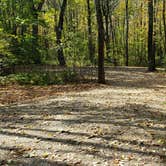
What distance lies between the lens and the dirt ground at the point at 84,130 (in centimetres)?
650

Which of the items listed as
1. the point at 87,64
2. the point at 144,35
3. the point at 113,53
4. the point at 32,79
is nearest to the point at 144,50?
the point at 144,35

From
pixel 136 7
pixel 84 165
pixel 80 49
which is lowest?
pixel 84 165

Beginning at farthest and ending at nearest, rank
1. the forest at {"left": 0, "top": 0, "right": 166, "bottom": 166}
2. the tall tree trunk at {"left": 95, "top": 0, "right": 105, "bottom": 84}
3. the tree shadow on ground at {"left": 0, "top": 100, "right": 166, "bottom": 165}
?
the tall tree trunk at {"left": 95, "top": 0, "right": 105, "bottom": 84} → the tree shadow on ground at {"left": 0, "top": 100, "right": 166, "bottom": 165} → the forest at {"left": 0, "top": 0, "right": 166, "bottom": 166}

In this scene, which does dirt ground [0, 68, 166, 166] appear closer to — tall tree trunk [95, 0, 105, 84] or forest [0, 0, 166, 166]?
forest [0, 0, 166, 166]

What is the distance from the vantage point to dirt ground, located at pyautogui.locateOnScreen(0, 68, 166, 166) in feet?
21.3

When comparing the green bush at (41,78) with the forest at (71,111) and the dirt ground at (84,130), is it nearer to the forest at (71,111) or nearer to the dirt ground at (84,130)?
the forest at (71,111)

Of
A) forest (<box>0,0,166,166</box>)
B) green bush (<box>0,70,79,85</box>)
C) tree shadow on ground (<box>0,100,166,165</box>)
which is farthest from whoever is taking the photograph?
green bush (<box>0,70,79,85</box>)

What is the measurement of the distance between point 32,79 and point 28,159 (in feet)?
35.5

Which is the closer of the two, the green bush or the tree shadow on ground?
the tree shadow on ground

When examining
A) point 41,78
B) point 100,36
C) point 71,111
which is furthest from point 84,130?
point 41,78

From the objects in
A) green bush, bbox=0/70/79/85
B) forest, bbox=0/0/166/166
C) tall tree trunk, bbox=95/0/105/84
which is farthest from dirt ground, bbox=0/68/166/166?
green bush, bbox=0/70/79/85

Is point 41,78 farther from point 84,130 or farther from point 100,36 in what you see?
point 84,130

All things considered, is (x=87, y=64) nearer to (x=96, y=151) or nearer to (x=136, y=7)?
(x=96, y=151)

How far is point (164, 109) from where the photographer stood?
1054 centimetres
